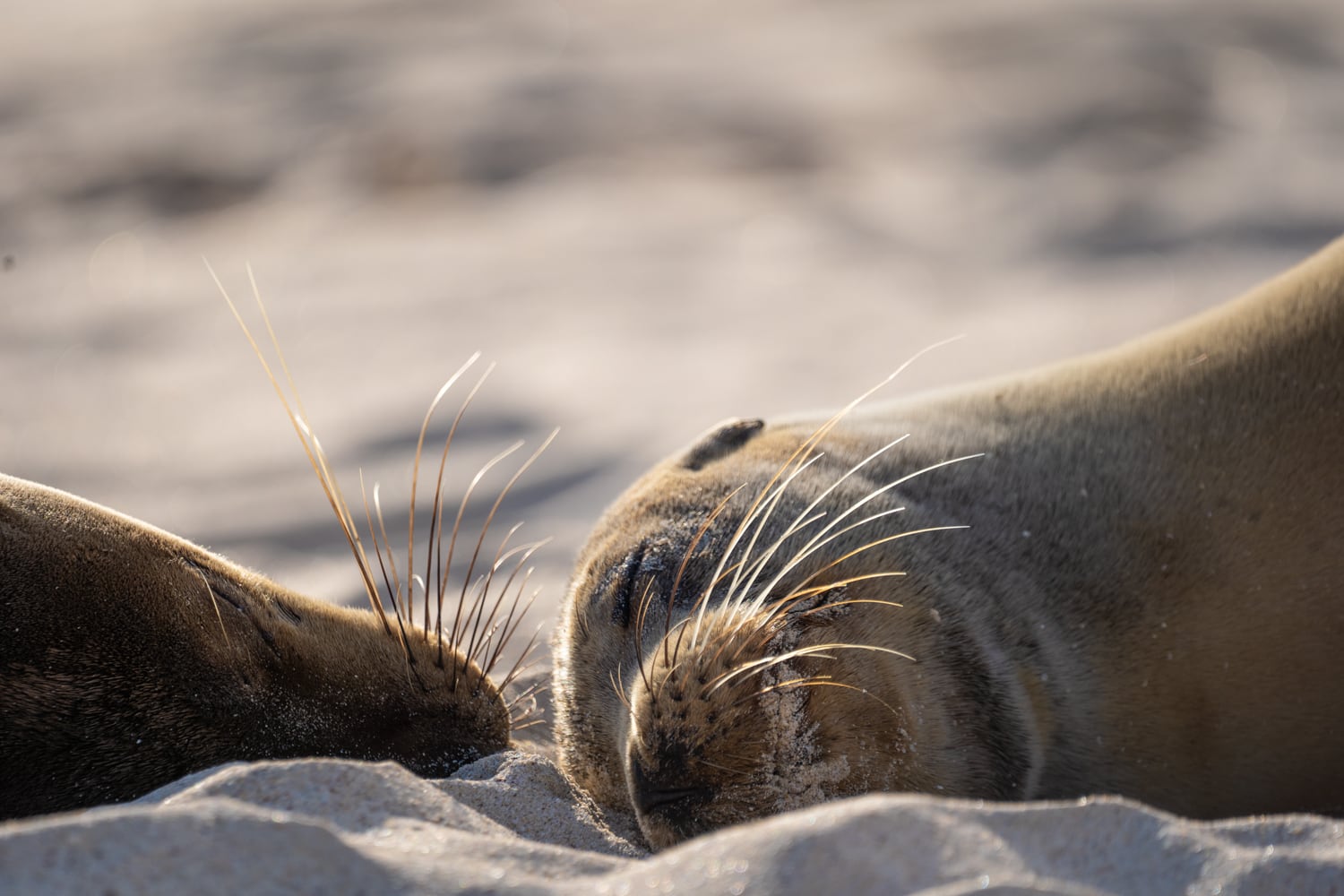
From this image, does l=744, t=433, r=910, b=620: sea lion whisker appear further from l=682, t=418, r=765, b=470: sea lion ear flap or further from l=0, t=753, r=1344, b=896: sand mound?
l=0, t=753, r=1344, b=896: sand mound

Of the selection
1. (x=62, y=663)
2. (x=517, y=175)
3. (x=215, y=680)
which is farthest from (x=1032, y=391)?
(x=517, y=175)

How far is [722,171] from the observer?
7012mm

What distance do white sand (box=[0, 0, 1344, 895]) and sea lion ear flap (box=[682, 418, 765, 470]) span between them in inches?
26.6

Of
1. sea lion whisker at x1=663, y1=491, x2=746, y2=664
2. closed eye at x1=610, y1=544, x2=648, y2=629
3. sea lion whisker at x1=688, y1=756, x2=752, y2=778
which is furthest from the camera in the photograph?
closed eye at x1=610, y1=544, x2=648, y2=629

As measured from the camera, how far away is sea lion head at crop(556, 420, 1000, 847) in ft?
6.62

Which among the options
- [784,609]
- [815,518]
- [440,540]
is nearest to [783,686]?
[784,609]

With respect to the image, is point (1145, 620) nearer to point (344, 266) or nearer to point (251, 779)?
point (251, 779)

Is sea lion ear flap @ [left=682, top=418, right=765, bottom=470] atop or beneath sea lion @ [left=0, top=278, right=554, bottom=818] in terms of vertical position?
atop

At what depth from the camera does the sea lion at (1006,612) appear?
2072 mm

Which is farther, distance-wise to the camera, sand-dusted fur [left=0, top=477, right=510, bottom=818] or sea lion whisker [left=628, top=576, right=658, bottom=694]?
sea lion whisker [left=628, top=576, right=658, bottom=694]

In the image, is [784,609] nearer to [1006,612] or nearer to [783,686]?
[783,686]

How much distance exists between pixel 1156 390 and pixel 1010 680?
26.6 inches

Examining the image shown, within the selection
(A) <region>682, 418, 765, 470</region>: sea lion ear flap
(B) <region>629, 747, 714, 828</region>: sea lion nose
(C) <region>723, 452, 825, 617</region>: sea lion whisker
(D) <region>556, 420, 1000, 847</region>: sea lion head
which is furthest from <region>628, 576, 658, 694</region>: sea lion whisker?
(A) <region>682, 418, 765, 470</region>: sea lion ear flap

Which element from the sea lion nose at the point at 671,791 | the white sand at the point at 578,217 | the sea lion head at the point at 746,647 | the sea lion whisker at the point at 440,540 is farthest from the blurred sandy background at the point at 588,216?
the sea lion nose at the point at 671,791
